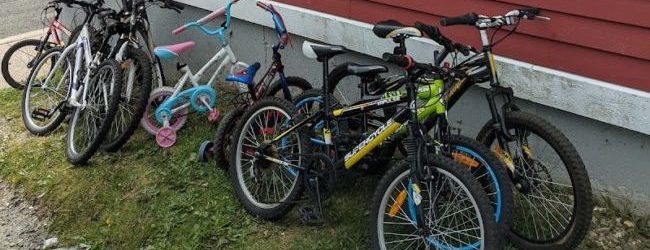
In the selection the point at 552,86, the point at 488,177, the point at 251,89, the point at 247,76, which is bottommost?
the point at 488,177

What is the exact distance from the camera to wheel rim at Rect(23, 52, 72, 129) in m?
5.52

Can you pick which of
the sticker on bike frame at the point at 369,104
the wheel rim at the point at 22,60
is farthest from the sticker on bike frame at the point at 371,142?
the wheel rim at the point at 22,60

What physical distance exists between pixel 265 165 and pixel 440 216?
1372 mm

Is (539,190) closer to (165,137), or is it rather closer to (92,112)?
(165,137)

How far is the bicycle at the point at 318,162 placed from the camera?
2939 mm

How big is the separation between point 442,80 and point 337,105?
728 millimetres

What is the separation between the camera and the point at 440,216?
312 centimetres

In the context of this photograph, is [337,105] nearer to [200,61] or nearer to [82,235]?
[82,235]

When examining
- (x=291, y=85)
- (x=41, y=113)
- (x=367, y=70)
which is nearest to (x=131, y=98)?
(x=41, y=113)

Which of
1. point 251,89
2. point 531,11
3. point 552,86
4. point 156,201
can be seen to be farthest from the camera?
point 251,89

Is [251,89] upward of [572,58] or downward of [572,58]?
downward

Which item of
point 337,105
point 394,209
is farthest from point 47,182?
point 394,209

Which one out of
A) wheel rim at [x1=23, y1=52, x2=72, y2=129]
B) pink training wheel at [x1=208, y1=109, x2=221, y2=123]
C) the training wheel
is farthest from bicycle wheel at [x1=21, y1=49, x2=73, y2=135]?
the training wheel

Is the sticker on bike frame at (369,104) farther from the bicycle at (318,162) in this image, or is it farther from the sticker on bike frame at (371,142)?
the sticker on bike frame at (371,142)
